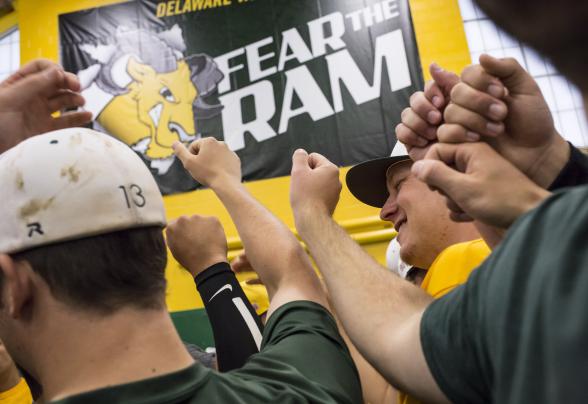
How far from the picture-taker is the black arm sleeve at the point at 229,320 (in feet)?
4.21

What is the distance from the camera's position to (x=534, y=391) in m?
0.53

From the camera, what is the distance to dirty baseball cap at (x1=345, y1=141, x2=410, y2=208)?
2.13m

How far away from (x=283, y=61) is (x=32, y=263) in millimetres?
4826

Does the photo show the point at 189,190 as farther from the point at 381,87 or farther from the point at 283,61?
the point at 381,87

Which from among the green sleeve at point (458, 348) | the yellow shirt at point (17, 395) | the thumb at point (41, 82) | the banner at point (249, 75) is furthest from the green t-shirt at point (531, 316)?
the banner at point (249, 75)

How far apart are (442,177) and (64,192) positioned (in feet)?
2.04

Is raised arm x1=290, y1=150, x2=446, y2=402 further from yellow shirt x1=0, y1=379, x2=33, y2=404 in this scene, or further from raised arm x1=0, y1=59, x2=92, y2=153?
yellow shirt x1=0, y1=379, x2=33, y2=404

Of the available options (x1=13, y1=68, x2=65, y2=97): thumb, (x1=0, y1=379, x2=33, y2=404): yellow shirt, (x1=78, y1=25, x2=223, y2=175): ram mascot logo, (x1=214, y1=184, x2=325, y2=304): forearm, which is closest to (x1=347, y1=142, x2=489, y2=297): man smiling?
(x1=214, y1=184, x2=325, y2=304): forearm

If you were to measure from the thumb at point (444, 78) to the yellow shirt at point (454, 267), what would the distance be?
0.48 meters

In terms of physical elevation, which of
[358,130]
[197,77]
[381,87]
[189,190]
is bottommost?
[189,190]

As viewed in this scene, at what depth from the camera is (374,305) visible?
36.3 inches

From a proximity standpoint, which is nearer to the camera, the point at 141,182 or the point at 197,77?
the point at 141,182

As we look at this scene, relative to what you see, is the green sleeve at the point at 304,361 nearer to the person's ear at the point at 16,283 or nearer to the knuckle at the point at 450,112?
the person's ear at the point at 16,283

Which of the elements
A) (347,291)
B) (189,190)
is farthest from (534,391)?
(189,190)
